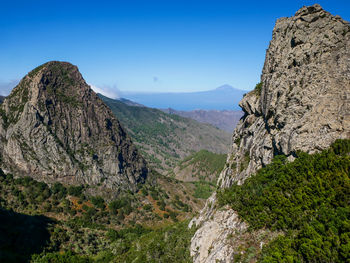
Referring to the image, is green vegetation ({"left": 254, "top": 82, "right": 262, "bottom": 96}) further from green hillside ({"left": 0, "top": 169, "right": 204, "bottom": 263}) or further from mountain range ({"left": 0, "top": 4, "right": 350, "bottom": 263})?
green hillside ({"left": 0, "top": 169, "right": 204, "bottom": 263})

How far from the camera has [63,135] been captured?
103188 millimetres

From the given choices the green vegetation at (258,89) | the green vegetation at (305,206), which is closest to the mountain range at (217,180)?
the green vegetation at (305,206)

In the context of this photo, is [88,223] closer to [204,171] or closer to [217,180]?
[217,180]

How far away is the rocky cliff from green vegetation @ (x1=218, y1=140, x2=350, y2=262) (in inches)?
102

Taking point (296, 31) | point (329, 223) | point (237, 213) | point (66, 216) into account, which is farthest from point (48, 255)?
point (296, 31)

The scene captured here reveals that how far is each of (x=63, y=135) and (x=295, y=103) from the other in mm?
97657

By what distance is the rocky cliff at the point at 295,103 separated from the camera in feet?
95.4

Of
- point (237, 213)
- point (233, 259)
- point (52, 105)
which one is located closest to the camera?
point (233, 259)

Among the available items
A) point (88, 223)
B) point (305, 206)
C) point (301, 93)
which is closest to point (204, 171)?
point (88, 223)

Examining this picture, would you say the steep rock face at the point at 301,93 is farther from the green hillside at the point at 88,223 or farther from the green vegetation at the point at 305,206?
the green hillside at the point at 88,223

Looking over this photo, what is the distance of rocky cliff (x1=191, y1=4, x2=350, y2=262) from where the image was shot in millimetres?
29078

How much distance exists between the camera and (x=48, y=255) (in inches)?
1993

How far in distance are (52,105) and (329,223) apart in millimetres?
113175

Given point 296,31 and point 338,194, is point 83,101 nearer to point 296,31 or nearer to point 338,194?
point 296,31
